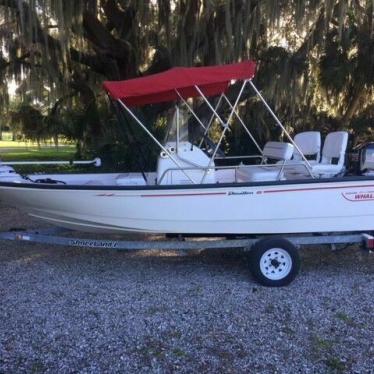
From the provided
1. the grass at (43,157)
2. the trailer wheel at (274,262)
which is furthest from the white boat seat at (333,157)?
the grass at (43,157)

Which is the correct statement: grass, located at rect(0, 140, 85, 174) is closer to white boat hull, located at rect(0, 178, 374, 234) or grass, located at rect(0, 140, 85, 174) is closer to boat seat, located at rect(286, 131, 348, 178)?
white boat hull, located at rect(0, 178, 374, 234)

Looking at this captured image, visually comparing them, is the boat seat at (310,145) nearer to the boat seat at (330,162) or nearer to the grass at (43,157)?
the boat seat at (330,162)

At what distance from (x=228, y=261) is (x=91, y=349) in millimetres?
3210

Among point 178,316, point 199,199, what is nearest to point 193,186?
point 199,199

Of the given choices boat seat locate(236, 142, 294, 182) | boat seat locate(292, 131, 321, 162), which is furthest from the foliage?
boat seat locate(292, 131, 321, 162)

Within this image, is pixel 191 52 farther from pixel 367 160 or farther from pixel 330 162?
pixel 367 160

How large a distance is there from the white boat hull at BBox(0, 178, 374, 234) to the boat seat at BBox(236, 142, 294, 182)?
0.51 metres

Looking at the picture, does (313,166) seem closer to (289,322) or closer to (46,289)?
(289,322)

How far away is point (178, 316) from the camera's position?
5.04m

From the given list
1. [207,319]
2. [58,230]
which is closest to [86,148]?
[58,230]

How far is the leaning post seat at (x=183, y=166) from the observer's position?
646cm

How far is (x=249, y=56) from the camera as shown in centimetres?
1233

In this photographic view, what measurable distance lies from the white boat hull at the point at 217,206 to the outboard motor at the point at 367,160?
29.9 inches

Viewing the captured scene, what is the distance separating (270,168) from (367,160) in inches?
48.3
